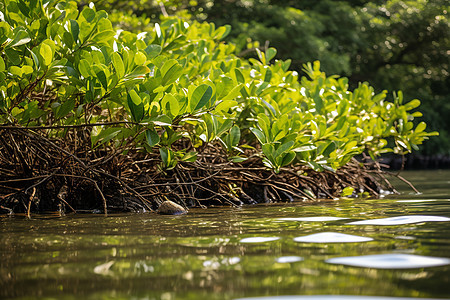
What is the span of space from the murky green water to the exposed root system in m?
0.66

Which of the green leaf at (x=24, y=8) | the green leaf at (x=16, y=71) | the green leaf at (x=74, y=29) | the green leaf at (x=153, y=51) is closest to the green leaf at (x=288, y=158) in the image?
the green leaf at (x=153, y=51)

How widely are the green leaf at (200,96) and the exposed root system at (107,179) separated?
22.2 inches

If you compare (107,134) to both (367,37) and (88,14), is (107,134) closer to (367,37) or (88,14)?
(88,14)

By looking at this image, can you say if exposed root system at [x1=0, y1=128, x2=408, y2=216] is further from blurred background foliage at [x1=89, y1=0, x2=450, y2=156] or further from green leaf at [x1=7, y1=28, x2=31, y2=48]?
blurred background foliage at [x1=89, y1=0, x2=450, y2=156]

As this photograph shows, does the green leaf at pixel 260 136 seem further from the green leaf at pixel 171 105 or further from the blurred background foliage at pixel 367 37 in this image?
the blurred background foliage at pixel 367 37

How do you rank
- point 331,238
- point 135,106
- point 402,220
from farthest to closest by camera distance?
point 135,106 → point 402,220 → point 331,238

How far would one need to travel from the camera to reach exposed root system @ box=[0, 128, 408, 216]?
9.18ft

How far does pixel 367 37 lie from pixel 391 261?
15.7 m

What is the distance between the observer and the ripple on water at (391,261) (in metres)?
1.20

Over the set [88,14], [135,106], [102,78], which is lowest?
[135,106]

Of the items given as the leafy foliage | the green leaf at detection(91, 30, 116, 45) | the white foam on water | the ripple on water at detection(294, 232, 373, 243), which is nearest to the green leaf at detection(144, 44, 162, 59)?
the leafy foliage

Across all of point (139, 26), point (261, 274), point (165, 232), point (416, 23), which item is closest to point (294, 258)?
point (261, 274)

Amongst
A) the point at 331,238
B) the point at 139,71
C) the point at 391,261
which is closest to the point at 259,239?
the point at 331,238

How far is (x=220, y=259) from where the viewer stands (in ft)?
4.37
